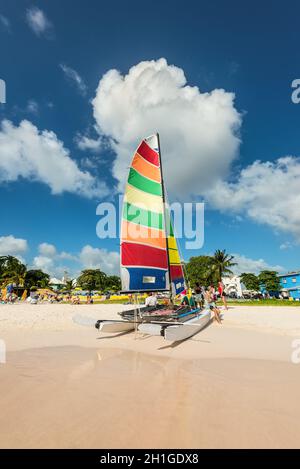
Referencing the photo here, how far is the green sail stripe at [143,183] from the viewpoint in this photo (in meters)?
11.6

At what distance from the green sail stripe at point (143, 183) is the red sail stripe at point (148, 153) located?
1.17 m

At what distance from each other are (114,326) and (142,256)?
2997 mm

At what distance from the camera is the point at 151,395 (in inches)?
178

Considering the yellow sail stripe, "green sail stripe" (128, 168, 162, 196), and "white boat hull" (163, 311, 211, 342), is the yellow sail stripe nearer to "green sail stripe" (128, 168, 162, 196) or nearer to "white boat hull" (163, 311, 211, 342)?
"green sail stripe" (128, 168, 162, 196)

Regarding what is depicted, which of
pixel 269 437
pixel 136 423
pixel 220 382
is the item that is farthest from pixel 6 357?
pixel 269 437

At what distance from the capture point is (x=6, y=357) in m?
7.13

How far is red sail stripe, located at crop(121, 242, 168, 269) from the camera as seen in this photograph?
10.5 metres

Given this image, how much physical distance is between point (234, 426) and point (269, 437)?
0.45 metres

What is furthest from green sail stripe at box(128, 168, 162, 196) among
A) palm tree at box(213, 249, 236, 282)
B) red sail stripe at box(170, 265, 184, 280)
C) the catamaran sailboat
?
palm tree at box(213, 249, 236, 282)

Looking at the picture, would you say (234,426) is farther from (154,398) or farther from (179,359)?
(179,359)

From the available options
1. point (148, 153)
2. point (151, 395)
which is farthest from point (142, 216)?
point (151, 395)

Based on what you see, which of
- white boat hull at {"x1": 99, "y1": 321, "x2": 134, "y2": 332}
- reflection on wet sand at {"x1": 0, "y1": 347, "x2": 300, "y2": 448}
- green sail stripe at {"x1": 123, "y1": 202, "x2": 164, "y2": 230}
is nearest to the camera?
reflection on wet sand at {"x1": 0, "y1": 347, "x2": 300, "y2": 448}

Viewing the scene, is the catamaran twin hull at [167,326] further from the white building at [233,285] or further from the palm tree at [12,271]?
the white building at [233,285]

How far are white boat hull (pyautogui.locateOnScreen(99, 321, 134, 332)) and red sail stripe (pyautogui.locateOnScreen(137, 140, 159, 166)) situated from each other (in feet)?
25.6
